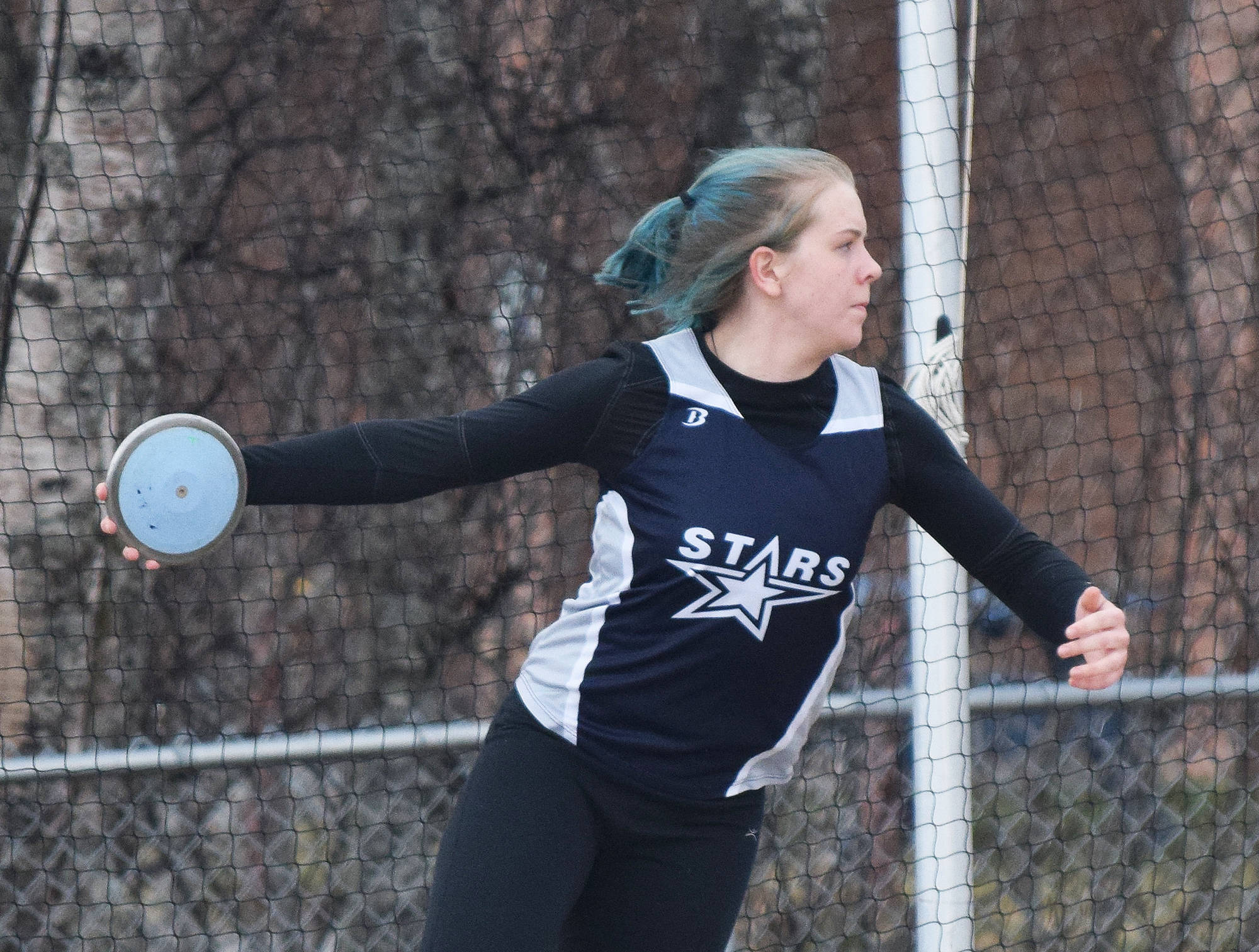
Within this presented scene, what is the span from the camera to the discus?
163 centimetres

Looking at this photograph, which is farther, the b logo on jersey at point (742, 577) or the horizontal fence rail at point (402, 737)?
the horizontal fence rail at point (402, 737)

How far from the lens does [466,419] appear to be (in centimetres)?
179

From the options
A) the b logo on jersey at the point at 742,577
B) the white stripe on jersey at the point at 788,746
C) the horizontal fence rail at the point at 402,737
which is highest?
the b logo on jersey at the point at 742,577

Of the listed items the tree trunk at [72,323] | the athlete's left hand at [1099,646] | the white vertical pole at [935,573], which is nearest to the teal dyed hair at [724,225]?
the athlete's left hand at [1099,646]

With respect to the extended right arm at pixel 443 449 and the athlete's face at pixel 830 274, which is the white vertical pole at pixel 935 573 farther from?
the extended right arm at pixel 443 449

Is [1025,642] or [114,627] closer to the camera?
[114,627]

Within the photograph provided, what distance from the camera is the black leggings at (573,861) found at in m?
1.70

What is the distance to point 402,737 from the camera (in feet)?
10.5

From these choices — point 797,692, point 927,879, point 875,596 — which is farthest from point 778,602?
point 875,596

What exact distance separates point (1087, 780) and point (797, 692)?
2.93 metres

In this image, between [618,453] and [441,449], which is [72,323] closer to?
[441,449]

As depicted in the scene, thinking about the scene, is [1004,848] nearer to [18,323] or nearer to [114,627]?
[114,627]

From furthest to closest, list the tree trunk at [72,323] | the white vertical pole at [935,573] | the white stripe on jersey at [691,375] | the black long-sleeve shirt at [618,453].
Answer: the tree trunk at [72,323] → the white vertical pole at [935,573] → the white stripe on jersey at [691,375] → the black long-sleeve shirt at [618,453]

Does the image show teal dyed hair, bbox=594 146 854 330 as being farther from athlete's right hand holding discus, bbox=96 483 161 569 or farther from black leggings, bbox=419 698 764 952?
athlete's right hand holding discus, bbox=96 483 161 569
